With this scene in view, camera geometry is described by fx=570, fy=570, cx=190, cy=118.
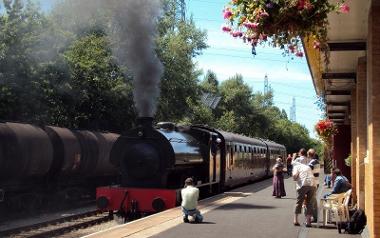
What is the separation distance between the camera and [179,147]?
15352 millimetres

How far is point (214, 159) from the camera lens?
59.9ft

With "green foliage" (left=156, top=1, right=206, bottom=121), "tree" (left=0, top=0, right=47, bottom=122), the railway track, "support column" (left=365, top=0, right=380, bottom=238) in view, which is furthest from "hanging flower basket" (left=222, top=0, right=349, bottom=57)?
"green foliage" (left=156, top=1, right=206, bottom=121)

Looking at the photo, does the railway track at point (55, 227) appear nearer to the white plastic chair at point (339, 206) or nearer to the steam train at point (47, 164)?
the steam train at point (47, 164)

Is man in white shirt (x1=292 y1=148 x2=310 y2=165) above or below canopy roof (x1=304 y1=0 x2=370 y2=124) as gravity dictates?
below

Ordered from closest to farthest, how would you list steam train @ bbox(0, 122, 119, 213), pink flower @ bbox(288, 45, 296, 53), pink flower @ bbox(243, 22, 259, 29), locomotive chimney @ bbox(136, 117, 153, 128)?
pink flower @ bbox(243, 22, 259, 29) → pink flower @ bbox(288, 45, 296, 53) → steam train @ bbox(0, 122, 119, 213) → locomotive chimney @ bbox(136, 117, 153, 128)

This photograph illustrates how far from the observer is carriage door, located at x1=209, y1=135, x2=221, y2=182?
17.9 meters

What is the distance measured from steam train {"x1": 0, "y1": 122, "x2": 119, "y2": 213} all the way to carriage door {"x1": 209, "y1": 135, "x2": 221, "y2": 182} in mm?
4356

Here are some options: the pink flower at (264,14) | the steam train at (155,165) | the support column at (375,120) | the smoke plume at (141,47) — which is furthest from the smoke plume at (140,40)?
the pink flower at (264,14)

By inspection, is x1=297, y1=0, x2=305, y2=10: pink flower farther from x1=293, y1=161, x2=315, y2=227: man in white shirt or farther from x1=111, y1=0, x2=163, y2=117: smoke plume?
x1=111, y1=0, x2=163, y2=117: smoke plume

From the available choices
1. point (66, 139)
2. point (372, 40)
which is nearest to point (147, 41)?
point (66, 139)

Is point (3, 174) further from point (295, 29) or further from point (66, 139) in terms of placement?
point (295, 29)

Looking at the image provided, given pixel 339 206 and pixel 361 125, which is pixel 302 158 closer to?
pixel 339 206

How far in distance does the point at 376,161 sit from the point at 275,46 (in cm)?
317

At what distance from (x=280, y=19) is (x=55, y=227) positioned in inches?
419
